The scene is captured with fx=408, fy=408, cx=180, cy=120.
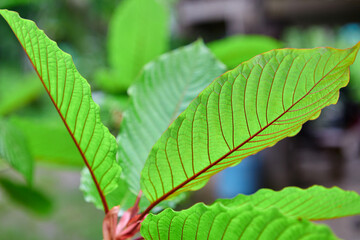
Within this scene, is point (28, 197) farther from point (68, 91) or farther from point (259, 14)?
point (259, 14)

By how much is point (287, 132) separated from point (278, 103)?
26 millimetres

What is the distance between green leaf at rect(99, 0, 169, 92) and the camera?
2.48 ft

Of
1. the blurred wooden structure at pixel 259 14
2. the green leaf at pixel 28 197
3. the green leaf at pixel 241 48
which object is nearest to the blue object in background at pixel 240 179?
the blurred wooden structure at pixel 259 14

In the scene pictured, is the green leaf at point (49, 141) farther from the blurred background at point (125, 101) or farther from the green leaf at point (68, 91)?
the green leaf at point (68, 91)

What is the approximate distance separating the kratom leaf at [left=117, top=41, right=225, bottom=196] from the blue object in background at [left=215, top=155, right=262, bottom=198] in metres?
3.19

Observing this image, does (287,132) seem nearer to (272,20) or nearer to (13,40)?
(272,20)

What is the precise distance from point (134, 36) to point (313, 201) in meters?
0.55

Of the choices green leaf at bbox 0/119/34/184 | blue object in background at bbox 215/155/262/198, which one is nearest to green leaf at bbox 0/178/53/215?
green leaf at bbox 0/119/34/184

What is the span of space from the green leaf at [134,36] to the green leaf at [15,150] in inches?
12.9

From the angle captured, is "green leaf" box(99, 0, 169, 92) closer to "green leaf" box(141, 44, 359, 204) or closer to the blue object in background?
"green leaf" box(141, 44, 359, 204)

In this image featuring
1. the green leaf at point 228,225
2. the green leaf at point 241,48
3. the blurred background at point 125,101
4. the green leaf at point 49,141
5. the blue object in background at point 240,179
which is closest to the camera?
the green leaf at point 228,225

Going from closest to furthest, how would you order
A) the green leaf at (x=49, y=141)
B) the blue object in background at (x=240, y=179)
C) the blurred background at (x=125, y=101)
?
the green leaf at (x=49, y=141)
the blurred background at (x=125, y=101)
the blue object in background at (x=240, y=179)

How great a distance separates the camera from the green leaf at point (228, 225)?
243 mm

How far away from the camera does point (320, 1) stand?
8.62 ft
